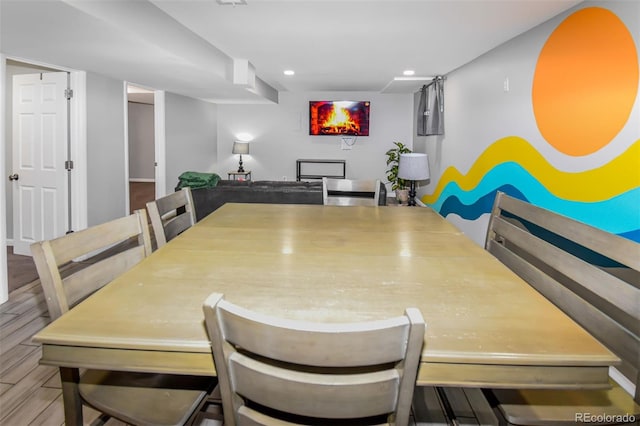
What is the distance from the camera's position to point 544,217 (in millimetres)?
1611

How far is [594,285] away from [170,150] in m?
6.18

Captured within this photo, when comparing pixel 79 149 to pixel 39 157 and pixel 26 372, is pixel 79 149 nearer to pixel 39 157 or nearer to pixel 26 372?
pixel 39 157

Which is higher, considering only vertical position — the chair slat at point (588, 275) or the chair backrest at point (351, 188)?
the chair backrest at point (351, 188)

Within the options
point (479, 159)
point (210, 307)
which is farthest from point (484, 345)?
point (479, 159)

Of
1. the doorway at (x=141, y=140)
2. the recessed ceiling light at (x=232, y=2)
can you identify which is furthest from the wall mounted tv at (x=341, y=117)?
the recessed ceiling light at (x=232, y=2)

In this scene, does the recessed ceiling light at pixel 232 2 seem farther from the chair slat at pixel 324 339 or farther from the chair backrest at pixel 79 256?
the chair slat at pixel 324 339

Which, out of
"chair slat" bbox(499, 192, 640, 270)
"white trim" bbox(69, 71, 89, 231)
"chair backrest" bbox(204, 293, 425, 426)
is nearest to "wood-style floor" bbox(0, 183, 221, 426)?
"white trim" bbox(69, 71, 89, 231)

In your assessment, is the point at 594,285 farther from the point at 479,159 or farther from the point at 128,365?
the point at 479,159

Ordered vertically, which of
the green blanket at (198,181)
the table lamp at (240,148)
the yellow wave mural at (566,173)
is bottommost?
the green blanket at (198,181)

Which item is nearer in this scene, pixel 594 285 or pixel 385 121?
pixel 594 285

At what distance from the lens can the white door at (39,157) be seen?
4.32 m

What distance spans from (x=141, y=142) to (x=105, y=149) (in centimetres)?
672

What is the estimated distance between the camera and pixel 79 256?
1.33 m

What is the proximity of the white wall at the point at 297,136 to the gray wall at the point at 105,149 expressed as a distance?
384 centimetres
